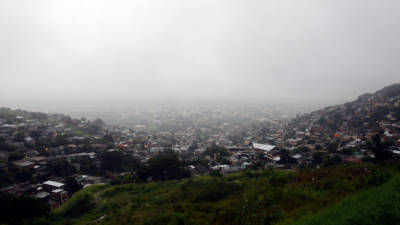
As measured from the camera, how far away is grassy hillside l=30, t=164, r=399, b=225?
6.50 metres

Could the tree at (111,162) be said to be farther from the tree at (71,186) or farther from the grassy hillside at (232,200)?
the grassy hillside at (232,200)

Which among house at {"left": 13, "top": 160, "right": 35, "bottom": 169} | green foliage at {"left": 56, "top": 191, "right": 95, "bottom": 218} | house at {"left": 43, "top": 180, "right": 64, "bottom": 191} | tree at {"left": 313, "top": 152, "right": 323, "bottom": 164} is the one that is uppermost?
tree at {"left": 313, "top": 152, "right": 323, "bottom": 164}

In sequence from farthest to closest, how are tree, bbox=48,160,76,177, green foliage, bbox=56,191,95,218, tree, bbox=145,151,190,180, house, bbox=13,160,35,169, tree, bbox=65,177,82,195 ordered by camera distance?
1. tree, bbox=48,160,76,177
2. house, bbox=13,160,35,169
3. tree, bbox=145,151,190,180
4. tree, bbox=65,177,82,195
5. green foliage, bbox=56,191,95,218

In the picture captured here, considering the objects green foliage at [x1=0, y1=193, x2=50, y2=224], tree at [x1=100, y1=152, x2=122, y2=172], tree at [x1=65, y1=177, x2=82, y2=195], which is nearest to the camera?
green foliage at [x1=0, y1=193, x2=50, y2=224]

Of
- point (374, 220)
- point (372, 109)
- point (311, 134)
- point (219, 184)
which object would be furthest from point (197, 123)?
point (374, 220)

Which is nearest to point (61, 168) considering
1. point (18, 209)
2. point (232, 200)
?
point (18, 209)

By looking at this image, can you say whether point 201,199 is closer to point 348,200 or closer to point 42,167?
point 348,200

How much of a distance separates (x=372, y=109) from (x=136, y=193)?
96.0 ft

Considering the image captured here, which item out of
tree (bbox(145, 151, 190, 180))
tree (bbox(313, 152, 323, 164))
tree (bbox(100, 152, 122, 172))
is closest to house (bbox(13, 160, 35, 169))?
tree (bbox(100, 152, 122, 172))

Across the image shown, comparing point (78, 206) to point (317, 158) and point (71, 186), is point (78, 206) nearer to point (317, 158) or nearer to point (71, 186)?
point (71, 186)

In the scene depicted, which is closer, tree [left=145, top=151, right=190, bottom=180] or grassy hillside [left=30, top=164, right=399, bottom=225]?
grassy hillside [left=30, top=164, right=399, bottom=225]

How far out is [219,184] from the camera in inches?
429

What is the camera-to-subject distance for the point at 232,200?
880cm

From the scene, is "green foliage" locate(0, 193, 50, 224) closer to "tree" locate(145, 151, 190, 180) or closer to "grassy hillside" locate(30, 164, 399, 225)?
"grassy hillside" locate(30, 164, 399, 225)
